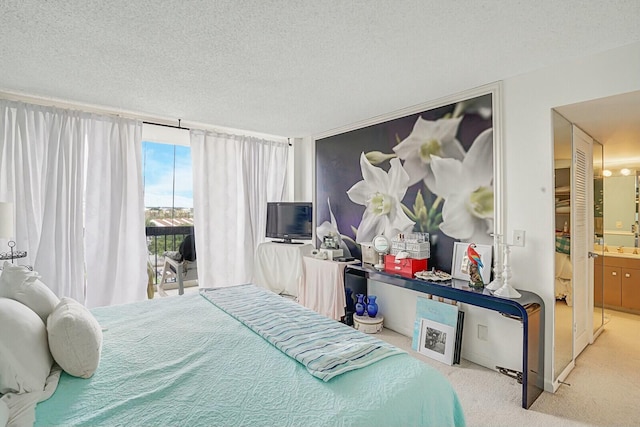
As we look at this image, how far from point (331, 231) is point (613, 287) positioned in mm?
3790

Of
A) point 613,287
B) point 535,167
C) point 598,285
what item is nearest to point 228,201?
point 535,167

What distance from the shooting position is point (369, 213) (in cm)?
372

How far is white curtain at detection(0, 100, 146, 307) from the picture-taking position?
114 inches

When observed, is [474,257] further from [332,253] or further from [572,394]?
[332,253]

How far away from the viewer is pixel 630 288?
4066 mm

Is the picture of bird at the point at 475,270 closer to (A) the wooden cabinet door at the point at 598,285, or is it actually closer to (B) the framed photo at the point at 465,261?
(B) the framed photo at the point at 465,261

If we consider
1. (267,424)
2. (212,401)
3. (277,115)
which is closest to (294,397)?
(267,424)

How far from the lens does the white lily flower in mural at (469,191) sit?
2.69m

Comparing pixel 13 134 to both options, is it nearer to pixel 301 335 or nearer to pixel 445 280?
pixel 301 335

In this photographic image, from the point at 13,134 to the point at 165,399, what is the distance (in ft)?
10.2

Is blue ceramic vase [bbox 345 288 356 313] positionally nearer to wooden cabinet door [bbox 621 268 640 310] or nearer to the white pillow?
the white pillow

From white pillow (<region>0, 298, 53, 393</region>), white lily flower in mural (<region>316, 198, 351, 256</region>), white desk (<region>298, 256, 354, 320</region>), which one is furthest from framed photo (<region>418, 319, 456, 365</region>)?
white pillow (<region>0, 298, 53, 393</region>)

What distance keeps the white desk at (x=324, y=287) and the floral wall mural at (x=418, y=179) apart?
0.51 meters

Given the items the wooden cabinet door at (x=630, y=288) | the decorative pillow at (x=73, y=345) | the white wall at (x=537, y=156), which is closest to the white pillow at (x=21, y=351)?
the decorative pillow at (x=73, y=345)
